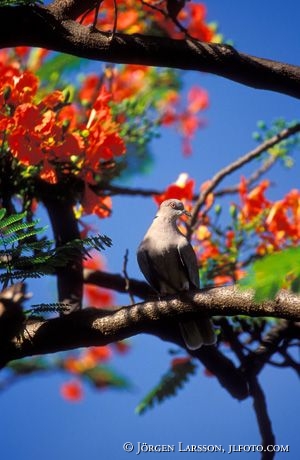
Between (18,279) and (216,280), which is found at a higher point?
(216,280)

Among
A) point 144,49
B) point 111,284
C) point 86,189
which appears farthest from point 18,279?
point 111,284

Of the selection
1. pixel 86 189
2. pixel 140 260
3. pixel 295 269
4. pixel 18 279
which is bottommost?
pixel 295 269

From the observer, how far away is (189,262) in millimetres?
4703

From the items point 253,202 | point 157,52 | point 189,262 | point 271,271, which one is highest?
point 253,202

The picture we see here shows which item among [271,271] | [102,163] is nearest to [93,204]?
[102,163]

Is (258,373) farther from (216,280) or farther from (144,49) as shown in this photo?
(144,49)

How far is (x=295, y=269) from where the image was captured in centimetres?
174

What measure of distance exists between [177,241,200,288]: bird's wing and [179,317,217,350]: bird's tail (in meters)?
0.36

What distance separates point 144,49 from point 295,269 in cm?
194

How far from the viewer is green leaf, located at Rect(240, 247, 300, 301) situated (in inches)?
65.1

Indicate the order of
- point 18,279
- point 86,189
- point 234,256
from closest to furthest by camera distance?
point 18,279, point 86,189, point 234,256

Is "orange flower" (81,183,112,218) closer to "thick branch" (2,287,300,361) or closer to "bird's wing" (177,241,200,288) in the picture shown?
"bird's wing" (177,241,200,288)

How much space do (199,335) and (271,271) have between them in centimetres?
296

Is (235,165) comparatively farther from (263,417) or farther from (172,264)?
(263,417)
